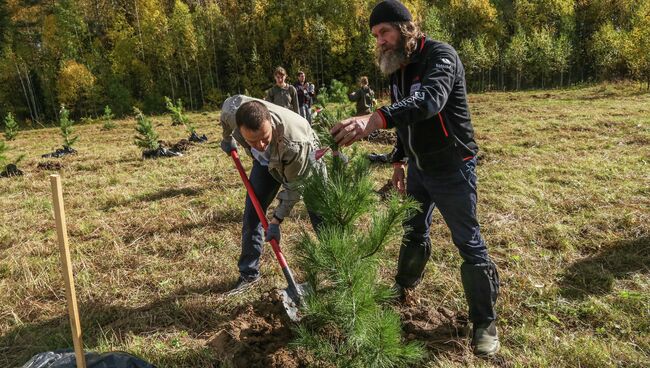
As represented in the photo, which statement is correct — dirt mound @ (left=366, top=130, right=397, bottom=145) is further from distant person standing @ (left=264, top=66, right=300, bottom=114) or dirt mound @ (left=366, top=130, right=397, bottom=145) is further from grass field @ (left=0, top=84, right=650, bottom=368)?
grass field @ (left=0, top=84, right=650, bottom=368)

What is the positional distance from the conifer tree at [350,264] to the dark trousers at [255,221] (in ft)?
3.98

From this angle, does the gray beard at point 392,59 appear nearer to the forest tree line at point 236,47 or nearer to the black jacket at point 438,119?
the black jacket at point 438,119

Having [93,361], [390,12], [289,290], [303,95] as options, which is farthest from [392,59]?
[303,95]

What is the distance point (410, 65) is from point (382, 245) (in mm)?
977

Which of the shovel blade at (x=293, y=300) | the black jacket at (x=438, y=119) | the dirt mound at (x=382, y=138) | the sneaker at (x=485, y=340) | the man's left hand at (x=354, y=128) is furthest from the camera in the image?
the dirt mound at (x=382, y=138)

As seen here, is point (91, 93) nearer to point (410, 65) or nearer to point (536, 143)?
point (536, 143)

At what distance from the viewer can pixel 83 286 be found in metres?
3.51

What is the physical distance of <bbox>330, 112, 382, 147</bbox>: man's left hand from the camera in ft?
5.12

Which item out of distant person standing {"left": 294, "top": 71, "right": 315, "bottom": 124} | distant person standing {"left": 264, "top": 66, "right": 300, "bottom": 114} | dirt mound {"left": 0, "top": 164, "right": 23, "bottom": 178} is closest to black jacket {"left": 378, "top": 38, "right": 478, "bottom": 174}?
distant person standing {"left": 264, "top": 66, "right": 300, "bottom": 114}

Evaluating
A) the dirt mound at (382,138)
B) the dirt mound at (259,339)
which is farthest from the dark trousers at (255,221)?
the dirt mound at (382,138)

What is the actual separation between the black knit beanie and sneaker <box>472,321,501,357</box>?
182 cm

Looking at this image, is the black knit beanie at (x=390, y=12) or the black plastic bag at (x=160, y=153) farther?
the black plastic bag at (x=160, y=153)

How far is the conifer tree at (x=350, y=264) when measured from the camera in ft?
6.15

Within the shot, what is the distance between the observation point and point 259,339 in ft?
7.74
